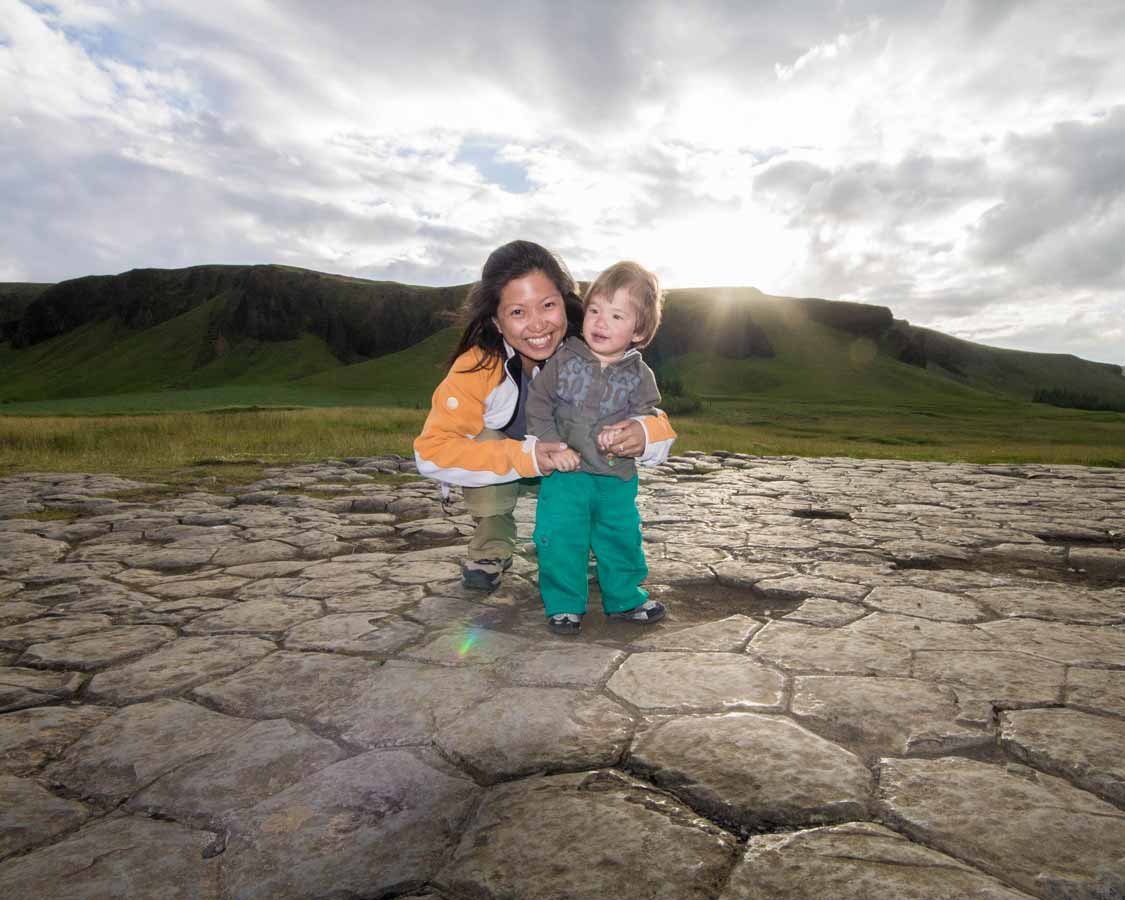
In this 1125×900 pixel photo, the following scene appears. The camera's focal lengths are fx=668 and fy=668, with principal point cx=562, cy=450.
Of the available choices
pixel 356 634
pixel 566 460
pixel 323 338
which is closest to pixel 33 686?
pixel 356 634

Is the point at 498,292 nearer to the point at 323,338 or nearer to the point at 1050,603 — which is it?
the point at 1050,603

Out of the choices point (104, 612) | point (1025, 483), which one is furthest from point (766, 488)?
point (104, 612)

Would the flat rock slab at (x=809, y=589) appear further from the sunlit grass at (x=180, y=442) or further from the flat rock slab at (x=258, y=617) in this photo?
the sunlit grass at (x=180, y=442)

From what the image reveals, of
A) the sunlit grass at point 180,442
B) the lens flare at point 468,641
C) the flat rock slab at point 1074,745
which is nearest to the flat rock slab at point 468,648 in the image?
the lens flare at point 468,641

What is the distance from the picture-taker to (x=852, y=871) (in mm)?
1201

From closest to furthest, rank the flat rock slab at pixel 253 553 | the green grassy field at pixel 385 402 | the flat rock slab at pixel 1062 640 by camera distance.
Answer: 1. the flat rock slab at pixel 1062 640
2. the flat rock slab at pixel 253 553
3. the green grassy field at pixel 385 402

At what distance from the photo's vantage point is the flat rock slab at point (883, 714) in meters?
1.70

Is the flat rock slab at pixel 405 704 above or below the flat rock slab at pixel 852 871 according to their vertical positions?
below

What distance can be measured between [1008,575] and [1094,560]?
77 cm

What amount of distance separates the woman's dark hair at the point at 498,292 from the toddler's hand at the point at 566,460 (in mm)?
727

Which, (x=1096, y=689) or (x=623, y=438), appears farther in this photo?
(x=623, y=438)

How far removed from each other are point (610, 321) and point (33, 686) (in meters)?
2.38

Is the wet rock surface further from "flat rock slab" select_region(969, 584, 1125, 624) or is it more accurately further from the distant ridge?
the distant ridge

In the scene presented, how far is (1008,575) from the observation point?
3.53 meters
